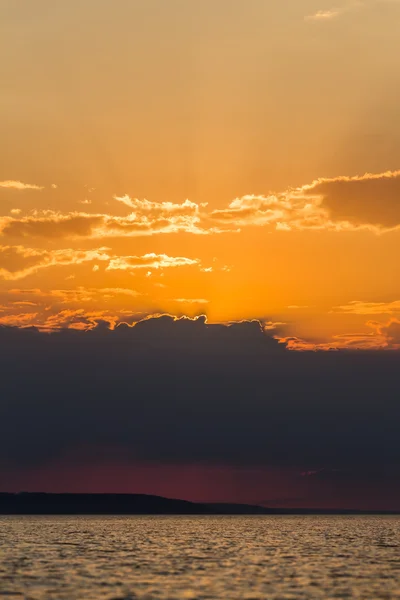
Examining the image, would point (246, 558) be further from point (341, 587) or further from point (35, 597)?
point (35, 597)

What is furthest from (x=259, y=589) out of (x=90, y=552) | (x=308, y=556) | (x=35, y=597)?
(x=90, y=552)

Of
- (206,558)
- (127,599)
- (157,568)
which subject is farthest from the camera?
(206,558)

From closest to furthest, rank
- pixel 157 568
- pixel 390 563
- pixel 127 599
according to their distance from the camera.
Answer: pixel 127 599
pixel 157 568
pixel 390 563

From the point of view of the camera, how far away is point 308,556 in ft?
452

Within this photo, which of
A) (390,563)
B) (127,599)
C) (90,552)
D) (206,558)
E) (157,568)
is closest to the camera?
(127,599)

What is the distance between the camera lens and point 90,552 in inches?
5748

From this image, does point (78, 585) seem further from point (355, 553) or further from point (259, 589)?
point (355, 553)

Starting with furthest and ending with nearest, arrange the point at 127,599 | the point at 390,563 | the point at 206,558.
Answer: the point at 206,558 → the point at 390,563 → the point at 127,599

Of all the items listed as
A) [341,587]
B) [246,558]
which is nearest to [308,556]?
[246,558]

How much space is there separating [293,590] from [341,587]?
19.9ft

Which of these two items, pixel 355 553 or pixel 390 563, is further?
pixel 355 553

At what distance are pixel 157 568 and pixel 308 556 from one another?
35128 mm

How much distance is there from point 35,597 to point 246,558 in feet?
195

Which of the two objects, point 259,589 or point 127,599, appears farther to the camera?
point 259,589
